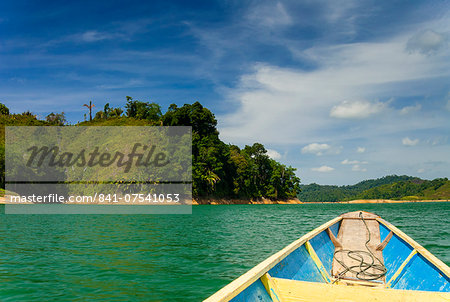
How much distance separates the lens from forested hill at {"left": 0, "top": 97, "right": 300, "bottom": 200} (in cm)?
8644

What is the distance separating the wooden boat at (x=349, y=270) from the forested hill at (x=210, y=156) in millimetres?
71611

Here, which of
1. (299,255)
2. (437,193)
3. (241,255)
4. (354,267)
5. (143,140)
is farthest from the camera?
(437,193)

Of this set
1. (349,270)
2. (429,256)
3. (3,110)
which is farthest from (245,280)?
(3,110)

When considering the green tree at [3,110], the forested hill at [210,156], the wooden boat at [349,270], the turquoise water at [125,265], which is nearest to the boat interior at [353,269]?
the wooden boat at [349,270]

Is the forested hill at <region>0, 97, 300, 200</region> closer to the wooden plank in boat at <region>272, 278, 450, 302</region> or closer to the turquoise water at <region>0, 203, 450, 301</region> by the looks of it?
the turquoise water at <region>0, 203, 450, 301</region>

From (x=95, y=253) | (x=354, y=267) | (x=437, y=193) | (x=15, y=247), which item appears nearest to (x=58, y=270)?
(x=95, y=253)

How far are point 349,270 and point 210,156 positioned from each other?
77890 millimetres

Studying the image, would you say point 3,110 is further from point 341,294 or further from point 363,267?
point 341,294

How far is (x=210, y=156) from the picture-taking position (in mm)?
86438

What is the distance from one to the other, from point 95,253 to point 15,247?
4.69 meters

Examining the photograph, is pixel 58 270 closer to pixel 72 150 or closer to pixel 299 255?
pixel 299 255

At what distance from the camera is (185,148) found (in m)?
82.8

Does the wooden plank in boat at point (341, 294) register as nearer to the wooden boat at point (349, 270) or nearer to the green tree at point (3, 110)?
the wooden boat at point (349, 270)

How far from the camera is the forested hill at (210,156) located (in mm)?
86438
